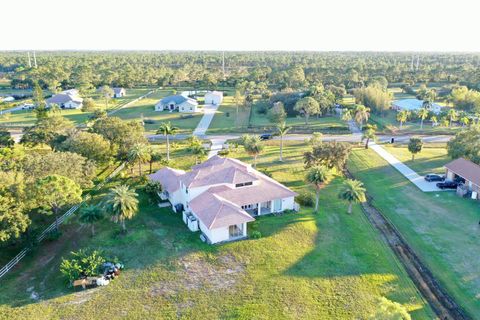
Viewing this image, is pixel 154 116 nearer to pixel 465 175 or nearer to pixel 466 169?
pixel 466 169

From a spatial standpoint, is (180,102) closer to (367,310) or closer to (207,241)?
(207,241)

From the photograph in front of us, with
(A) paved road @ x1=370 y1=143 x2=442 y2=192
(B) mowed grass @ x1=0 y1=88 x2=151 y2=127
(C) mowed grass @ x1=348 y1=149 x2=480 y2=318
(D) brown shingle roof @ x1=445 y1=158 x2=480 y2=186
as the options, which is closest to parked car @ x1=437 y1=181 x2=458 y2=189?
(A) paved road @ x1=370 y1=143 x2=442 y2=192

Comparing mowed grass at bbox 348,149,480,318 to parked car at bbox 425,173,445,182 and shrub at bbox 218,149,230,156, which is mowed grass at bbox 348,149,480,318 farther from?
shrub at bbox 218,149,230,156

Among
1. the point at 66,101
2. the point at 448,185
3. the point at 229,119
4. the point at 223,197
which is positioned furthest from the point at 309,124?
the point at 66,101

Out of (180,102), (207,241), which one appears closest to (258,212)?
(207,241)

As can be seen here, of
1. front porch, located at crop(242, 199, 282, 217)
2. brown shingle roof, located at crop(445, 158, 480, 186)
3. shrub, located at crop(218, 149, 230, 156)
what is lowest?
front porch, located at crop(242, 199, 282, 217)

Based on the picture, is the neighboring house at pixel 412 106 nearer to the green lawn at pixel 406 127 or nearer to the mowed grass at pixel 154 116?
the green lawn at pixel 406 127
